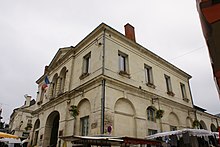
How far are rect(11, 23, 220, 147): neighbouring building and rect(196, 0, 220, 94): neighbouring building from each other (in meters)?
9.29

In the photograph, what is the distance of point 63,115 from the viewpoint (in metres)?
13.8

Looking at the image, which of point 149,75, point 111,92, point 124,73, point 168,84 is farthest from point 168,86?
point 111,92

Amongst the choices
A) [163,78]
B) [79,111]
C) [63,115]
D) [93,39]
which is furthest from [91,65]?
[163,78]

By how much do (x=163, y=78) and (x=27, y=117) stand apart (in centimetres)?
3014

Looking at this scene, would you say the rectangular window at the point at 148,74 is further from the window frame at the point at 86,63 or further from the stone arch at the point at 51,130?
the stone arch at the point at 51,130

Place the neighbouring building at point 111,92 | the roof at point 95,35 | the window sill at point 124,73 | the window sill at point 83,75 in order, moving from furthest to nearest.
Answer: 1. the roof at point 95,35
2. the window sill at point 83,75
3. the window sill at point 124,73
4. the neighbouring building at point 111,92

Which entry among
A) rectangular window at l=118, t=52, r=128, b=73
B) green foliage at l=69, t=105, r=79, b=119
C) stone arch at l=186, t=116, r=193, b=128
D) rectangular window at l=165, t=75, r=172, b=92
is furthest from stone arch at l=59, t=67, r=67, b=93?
stone arch at l=186, t=116, r=193, b=128

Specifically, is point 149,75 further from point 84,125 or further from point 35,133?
point 35,133

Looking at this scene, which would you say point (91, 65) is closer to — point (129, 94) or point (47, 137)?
point (129, 94)

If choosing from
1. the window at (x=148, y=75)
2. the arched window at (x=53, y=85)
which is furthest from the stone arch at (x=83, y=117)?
the arched window at (x=53, y=85)

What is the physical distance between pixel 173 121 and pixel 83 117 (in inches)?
330

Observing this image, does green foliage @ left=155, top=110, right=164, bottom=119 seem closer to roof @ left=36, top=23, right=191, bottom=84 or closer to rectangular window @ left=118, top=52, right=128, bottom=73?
rectangular window @ left=118, top=52, right=128, bottom=73

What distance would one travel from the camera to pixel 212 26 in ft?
4.45

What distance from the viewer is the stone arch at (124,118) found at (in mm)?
11133
